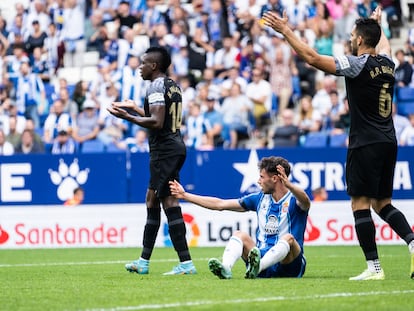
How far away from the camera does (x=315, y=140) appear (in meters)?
20.3

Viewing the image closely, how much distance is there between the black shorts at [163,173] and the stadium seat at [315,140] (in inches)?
365

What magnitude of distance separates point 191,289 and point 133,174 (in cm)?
1038

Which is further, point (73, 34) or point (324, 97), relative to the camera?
point (73, 34)

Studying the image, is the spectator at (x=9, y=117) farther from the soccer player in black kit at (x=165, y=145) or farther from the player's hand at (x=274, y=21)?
the player's hand at (x=274, y=21)

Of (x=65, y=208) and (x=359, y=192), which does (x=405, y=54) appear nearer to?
(x=65, y=208)

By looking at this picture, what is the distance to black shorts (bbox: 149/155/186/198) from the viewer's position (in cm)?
1098

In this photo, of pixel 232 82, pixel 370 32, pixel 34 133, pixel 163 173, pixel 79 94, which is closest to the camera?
pixel 370 32

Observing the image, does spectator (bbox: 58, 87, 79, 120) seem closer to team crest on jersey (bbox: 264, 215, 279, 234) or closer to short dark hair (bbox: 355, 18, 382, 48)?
team crest on jersey (bbox: 264, 215, 279, 234)

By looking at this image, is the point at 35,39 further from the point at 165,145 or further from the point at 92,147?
the point at 165,145

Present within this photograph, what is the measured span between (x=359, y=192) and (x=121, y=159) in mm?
10011

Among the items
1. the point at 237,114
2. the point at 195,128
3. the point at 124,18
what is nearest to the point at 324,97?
the point at 237,114

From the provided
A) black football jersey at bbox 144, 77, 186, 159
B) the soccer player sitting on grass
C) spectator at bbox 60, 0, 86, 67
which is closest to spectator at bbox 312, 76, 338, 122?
spectator at bbox 60, 0, 86, 67

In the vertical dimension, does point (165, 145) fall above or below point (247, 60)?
below

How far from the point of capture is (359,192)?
31.8 ft
